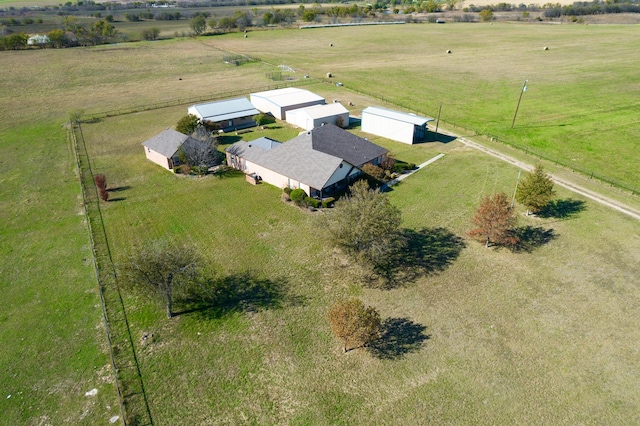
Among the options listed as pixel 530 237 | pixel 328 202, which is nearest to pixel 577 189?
pixel 530 237

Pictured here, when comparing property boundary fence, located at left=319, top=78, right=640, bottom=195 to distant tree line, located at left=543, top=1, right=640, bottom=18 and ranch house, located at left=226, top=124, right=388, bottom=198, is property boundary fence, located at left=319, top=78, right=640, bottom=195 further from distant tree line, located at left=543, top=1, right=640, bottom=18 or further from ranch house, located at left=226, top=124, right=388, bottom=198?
distant tree line, located at left=543, top=1, right=640, bottom=18

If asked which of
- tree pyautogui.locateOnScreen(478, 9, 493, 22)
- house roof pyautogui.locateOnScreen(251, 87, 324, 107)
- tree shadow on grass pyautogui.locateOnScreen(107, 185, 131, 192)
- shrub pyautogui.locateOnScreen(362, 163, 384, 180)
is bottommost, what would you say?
tree shadow on grass pyautogui.locateOnScreen(107, 185, 131, 192)

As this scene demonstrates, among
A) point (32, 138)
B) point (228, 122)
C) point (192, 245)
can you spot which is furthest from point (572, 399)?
point (32, 138)

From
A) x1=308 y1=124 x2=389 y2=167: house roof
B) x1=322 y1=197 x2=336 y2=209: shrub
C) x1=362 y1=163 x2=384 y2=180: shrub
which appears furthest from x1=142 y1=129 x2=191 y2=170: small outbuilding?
x1=362 y1=163 x2=384 y2=180: shrub

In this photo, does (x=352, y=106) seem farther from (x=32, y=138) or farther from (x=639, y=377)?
(x=639, y=377)

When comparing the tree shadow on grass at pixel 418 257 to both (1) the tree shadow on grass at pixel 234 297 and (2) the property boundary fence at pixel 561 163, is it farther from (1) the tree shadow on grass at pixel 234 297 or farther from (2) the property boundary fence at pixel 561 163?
(2) the property boundary fence at pixel 561 163

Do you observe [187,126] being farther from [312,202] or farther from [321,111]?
[312,202]
